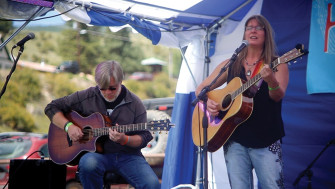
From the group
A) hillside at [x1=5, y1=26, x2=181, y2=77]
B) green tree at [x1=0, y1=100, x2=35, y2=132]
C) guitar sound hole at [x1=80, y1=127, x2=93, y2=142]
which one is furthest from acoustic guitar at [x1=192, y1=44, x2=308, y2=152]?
hillside at [x1=5, y1=26, x2=181, y2=77]

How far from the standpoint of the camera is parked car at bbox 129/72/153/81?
1237 inches

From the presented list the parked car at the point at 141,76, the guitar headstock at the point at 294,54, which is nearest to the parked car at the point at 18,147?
the guitar headstock at the point at 294,54

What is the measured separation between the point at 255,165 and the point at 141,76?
97.0 feet

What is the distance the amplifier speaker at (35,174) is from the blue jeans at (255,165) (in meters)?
1.84

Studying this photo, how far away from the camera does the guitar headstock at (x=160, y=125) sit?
3426 millimetres

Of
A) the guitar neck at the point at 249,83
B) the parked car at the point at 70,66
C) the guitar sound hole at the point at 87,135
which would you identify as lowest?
the guitar sound hole at the point at 87,135

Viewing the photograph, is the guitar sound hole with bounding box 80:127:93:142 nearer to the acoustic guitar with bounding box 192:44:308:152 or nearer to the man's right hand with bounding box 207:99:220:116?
the acoustic guitar with bounding box 192:44:308:152

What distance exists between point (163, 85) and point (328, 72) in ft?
93.5

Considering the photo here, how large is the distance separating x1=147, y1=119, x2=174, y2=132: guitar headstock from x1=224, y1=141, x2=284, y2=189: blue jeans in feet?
1.98

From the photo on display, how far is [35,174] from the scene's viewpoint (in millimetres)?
3693

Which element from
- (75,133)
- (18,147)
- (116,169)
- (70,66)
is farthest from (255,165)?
(70,66)

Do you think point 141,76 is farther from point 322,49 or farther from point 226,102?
point 226,102

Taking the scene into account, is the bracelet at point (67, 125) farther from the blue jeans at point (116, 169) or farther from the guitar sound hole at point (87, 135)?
the blue jeans at point (116, 169)

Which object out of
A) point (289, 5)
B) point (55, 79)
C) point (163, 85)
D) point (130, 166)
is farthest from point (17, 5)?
point (163, 85)
